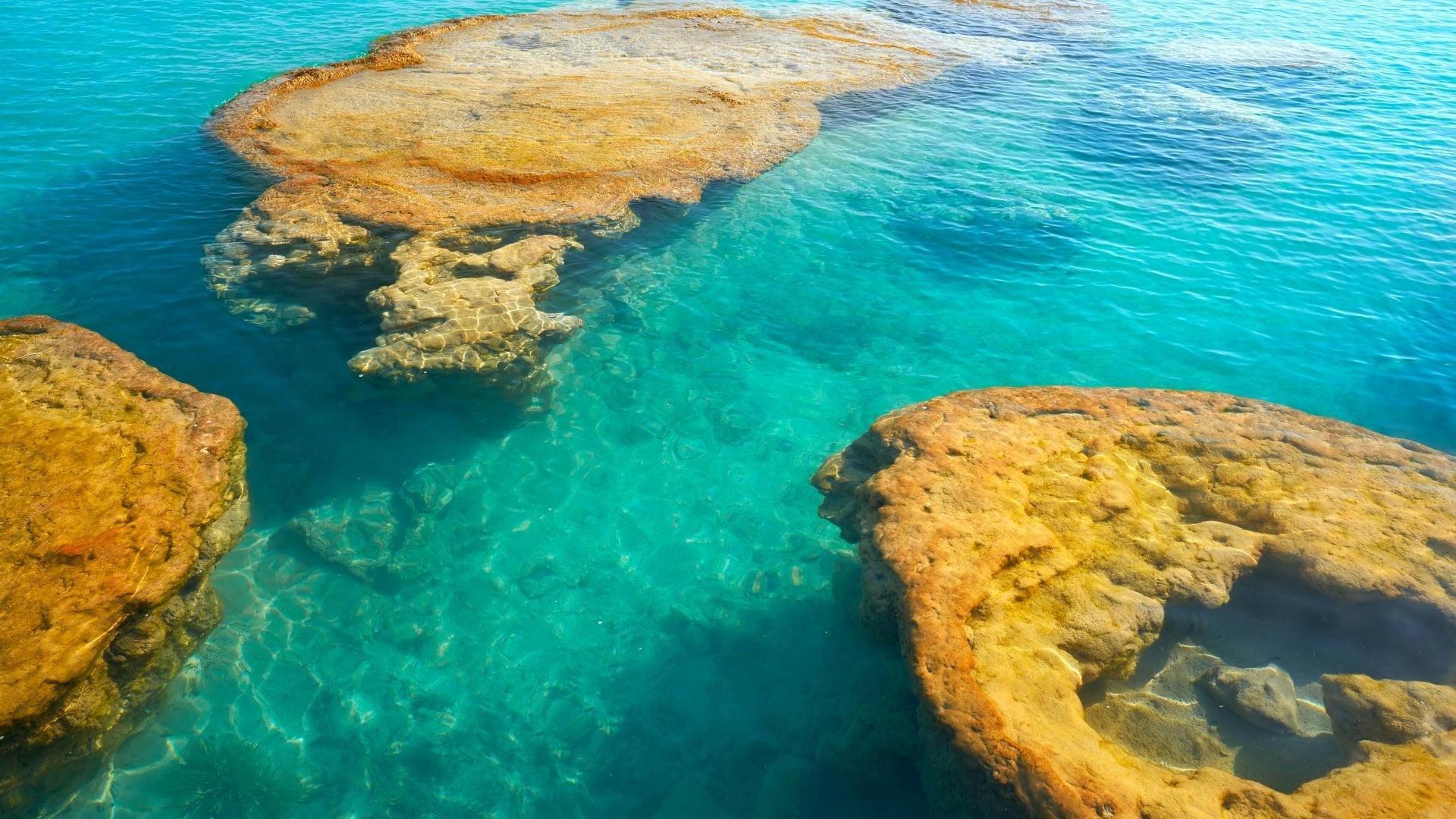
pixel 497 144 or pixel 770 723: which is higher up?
pixel 497 144

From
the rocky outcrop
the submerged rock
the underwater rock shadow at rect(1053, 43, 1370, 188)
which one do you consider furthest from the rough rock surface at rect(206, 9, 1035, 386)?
the underwater rock shadow at rect(1053, 43, 1370, 188)

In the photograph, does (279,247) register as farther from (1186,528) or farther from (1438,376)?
(1438,376)

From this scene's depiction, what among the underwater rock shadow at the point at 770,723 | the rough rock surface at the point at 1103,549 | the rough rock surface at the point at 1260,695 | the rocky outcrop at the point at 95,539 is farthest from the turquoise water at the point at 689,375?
the rough rock surface at the point at 1260,695

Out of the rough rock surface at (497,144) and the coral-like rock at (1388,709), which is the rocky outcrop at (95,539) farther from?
the coral-like rock at (1388,709)

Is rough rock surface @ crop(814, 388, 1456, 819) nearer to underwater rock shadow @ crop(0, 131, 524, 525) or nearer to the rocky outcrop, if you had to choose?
underwater rock shadow @ crop(0, 131, 524, 525)

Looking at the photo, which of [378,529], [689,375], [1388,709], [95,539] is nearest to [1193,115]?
[689,375]

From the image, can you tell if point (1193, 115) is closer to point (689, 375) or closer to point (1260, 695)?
point (689, 375)

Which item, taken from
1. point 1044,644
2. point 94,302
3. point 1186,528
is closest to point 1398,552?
point 1186,528
